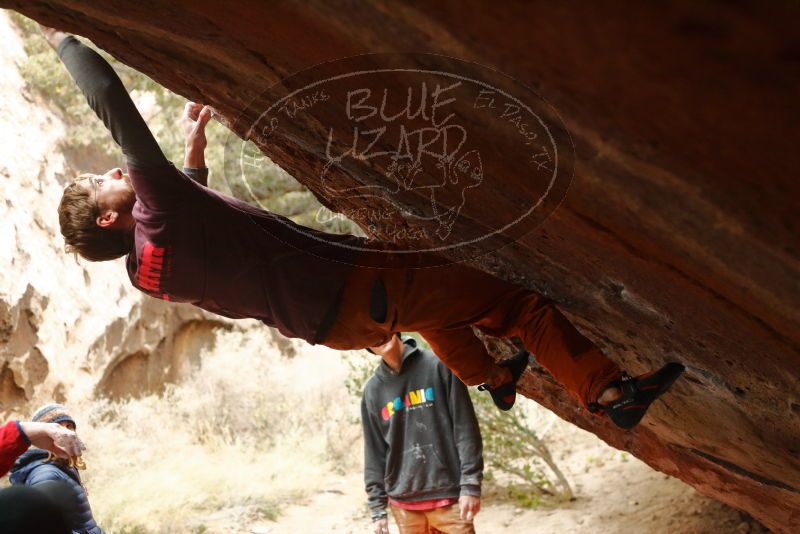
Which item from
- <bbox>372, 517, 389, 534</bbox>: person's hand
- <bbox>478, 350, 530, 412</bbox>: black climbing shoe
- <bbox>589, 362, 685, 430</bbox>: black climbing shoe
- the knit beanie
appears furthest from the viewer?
<bbox>372, 517, 389, 534</bbox>: person's hand

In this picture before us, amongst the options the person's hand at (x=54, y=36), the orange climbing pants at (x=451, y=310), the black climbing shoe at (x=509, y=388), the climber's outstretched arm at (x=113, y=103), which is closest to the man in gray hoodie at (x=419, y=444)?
the black climbing shoe at (x=509, y=388)

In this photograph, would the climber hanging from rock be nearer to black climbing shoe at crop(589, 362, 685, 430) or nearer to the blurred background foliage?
black climbing shoe at crop(589, 362, 685, 430)

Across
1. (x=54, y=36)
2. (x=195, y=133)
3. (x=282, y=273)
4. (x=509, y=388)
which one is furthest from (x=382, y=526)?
(x=54, y=36)

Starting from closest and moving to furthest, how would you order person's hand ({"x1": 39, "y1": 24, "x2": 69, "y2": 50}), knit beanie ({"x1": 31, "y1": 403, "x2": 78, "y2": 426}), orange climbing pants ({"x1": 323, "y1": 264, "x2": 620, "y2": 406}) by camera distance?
person's hand ({"x1": 39, "y1": 24, "x2": 69, "y2": 50}), orange climbing pants ({"x1": 323, "y1": 264, "x2": 620, "y2": 406}), knit beanie ({"x1": 31, "y1": 403, "x2": 78, "y2": 426})

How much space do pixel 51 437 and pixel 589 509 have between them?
4.42 meters

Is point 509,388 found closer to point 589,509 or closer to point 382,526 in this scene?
point 382,526

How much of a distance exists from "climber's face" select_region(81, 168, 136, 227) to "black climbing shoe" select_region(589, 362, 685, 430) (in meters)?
2.02

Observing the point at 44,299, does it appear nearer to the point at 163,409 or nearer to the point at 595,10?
the point at 163,409

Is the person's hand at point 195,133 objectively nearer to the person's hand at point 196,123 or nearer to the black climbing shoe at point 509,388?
the person's hand at point 196,123

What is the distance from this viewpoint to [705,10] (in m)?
1.39

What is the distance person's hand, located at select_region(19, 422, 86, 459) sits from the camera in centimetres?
327

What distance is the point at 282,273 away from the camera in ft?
10.0

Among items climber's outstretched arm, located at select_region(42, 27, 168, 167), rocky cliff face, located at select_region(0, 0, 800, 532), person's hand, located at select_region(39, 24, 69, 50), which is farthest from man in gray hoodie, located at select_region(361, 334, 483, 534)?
person's hand, located at select_region(39, 24, 69, 50)

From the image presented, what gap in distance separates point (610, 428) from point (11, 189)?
6.90 m
